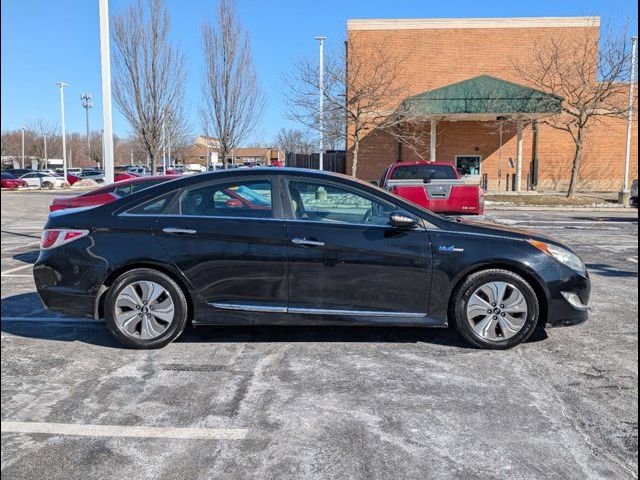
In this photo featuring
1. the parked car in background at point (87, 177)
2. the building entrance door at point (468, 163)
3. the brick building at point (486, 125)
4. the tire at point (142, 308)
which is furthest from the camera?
the parked car in background at point (87, 177)

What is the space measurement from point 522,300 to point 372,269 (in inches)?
52.0

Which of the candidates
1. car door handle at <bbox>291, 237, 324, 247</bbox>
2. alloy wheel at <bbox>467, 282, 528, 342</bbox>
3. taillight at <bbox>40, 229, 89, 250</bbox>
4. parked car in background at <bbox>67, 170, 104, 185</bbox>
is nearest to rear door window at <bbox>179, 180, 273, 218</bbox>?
car door handle at <bbox>291, 237, 324, 247</bbox>

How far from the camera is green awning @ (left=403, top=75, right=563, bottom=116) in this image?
26.7 m

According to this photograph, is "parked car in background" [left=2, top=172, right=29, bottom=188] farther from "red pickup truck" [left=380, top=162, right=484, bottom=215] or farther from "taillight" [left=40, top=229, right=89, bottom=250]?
"taillight" [left=40, top=229, right=89, bottom=250]

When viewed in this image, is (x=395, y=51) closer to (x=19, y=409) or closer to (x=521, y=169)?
(x=521, y=169)

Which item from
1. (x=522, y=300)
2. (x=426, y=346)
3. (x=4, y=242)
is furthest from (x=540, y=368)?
(x=4, y=242)

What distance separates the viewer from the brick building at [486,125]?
32656 millimetres

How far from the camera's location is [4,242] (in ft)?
39.6

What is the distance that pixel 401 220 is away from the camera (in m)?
4.70

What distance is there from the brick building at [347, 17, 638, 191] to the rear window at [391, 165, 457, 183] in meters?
20.2

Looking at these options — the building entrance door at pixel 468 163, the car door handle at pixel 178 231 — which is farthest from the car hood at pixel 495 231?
the building entrance door at pixel 468 163

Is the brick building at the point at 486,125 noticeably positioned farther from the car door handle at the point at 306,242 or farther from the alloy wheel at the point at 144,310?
the alloy wheel at the point at 144,310

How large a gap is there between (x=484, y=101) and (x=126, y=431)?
89.8 feet

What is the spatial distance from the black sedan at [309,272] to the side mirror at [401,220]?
1 cm
